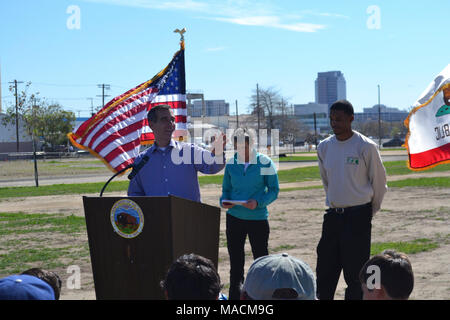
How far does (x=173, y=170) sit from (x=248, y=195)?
1.10 metres

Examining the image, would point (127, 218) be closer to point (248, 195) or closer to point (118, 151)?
point (248, 195)

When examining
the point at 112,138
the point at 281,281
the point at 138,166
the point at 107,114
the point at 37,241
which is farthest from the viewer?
the point at 37,241

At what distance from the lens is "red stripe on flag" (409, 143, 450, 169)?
18.5 feet

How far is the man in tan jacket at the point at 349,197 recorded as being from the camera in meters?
Result: 5.31

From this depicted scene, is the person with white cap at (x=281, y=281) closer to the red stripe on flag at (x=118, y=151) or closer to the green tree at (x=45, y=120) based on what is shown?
the red stripe on flag at (x=118, y=151)

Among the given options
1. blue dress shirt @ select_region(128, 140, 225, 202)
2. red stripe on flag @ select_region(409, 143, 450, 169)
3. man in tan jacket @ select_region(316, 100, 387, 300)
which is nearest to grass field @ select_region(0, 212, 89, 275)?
blue dress shirt @ select_region(128, 140, 225, 202)

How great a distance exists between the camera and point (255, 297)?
9.30 ft

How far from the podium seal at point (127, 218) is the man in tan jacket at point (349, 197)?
200 cm

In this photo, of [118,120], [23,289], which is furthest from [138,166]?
[23,289]

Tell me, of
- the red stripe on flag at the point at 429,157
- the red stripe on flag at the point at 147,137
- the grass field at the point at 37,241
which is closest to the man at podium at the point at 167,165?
the red stripe on flag at the point at 429,157

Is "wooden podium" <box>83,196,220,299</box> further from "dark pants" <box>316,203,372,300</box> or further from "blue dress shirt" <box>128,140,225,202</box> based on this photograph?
"dark pants" <box>316,203,372,300</box>

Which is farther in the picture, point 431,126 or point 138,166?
point 431,126

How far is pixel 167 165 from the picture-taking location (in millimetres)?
5137
